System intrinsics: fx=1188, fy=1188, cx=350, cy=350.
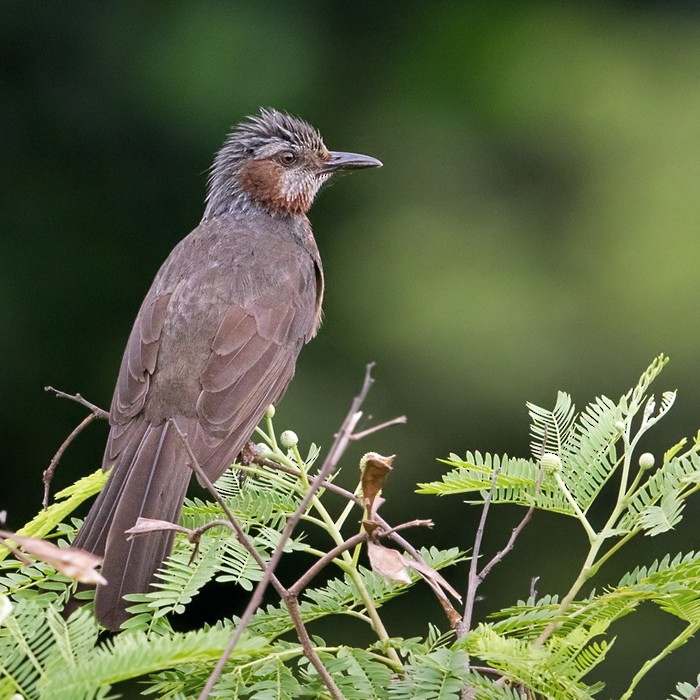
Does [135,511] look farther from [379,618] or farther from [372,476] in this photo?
[372,476]

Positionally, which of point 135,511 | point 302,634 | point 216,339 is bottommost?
point 135,511

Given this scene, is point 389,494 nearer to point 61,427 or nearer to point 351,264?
point 351,264

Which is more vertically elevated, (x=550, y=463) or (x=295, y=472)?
(x=550, y=463)

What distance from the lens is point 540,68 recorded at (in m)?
9.41

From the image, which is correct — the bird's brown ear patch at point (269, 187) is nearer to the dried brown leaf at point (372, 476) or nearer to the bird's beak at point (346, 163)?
the bird's beak at point (346, 163)

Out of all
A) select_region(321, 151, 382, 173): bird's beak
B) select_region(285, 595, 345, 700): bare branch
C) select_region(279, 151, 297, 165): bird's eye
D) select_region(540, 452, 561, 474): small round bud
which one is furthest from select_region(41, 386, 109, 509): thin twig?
select_region(321, 151, 382, 173): bird's beak

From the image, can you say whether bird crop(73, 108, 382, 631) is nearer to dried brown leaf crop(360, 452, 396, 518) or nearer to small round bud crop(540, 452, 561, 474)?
dried brown leaf crop(360, 452, 396, 518)

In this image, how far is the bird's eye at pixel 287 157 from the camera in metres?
5.87

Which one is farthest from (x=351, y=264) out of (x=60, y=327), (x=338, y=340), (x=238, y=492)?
(x=238, y=492)

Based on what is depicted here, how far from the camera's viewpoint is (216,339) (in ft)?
15.1

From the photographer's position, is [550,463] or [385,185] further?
[385,185]

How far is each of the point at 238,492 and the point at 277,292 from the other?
1.90 metres

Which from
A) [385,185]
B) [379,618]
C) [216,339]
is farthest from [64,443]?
[385,185]

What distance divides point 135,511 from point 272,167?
2620 mm
